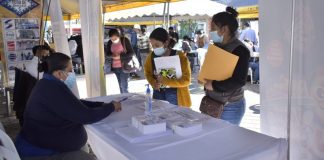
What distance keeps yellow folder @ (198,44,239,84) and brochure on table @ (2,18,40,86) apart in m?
4.17

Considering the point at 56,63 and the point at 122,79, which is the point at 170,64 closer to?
the point at 56,63

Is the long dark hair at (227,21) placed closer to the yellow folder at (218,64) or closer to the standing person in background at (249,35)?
the yellow folder at (218,64)

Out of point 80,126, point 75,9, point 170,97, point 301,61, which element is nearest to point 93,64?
point 170,97

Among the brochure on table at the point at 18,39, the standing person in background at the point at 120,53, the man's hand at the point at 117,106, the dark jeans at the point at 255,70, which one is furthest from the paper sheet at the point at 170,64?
the dark jeans at the point at 255,70

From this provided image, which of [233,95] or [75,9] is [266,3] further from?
[75,9]

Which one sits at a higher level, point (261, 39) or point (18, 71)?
point (261, 39)

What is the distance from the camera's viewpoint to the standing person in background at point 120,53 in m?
4.74

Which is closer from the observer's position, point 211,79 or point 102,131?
point 102,131

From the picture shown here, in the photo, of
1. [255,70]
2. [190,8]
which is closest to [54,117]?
[190,8]

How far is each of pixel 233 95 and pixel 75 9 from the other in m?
7.60

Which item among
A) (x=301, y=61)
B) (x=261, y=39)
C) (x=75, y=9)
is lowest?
(x=301, y=61)

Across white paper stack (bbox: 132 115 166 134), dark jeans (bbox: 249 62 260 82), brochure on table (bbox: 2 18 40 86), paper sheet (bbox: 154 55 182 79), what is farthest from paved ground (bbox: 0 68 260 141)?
white paper stack (bbox: 132 115 166 134)

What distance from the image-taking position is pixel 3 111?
5117 mm

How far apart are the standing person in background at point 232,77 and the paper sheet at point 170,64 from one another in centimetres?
55
